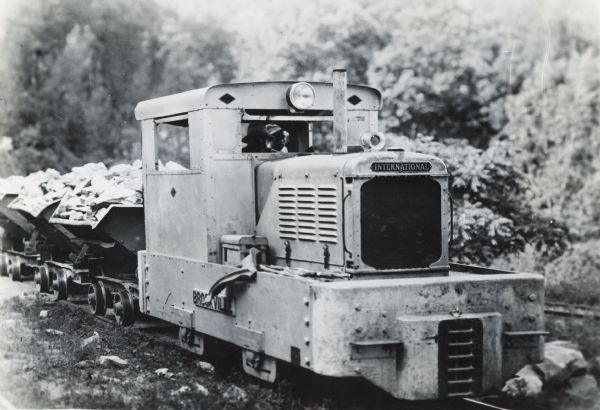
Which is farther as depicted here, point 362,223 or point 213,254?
point 213,254

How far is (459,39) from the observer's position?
15477 mm

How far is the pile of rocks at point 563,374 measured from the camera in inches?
376

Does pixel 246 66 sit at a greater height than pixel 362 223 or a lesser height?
A: greater

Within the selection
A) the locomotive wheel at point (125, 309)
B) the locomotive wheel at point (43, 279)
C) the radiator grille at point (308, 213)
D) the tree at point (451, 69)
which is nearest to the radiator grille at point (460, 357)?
the radiator grille at point (308, 213)

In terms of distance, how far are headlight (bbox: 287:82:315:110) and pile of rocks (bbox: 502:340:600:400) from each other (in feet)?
14.0

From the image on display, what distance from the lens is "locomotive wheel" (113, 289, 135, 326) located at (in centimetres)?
1038

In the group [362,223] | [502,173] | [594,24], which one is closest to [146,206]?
[362,223]

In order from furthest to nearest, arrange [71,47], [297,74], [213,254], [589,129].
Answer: [71,47] → [297,74] → [589,129] → [213,254]

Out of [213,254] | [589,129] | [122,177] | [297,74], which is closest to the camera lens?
[213,254]

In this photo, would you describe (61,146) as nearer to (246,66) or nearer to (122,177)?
(246,66)

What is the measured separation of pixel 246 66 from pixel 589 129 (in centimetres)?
961

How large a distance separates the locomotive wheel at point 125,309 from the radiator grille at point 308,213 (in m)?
3.58

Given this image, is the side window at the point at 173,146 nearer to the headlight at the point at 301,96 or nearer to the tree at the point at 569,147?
the tree at the point at 569,147

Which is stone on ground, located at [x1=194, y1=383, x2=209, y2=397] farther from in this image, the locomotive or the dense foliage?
the dense foliage
